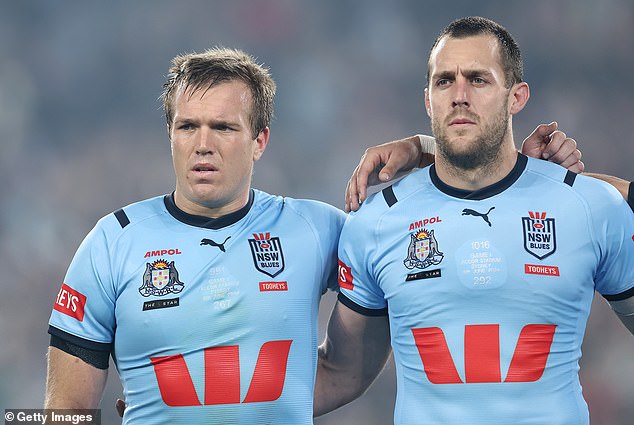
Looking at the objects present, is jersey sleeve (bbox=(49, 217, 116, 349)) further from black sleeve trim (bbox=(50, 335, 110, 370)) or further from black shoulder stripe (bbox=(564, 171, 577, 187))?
black shoulder stripe (bbox=(564, 171, 577, 187))

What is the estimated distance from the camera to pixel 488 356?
3.14m

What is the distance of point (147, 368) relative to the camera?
3.33 metres

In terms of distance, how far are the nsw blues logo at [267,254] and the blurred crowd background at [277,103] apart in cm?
396

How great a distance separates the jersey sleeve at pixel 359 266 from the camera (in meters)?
3.40

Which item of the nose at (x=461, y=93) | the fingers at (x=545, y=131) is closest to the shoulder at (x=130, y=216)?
the nose at (x=461, y=93)

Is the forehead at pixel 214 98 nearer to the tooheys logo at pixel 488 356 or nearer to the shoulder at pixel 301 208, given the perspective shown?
the shoulder at pixel 301 208

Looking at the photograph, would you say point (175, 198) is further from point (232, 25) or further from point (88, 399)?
point (232, 25)

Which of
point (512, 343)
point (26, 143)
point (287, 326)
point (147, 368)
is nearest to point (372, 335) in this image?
point (287, 326)

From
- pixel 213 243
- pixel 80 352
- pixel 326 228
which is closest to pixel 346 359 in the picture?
pixel 326 228

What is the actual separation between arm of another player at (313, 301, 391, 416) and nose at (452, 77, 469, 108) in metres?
0.92

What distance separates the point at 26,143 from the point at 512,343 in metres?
5.61

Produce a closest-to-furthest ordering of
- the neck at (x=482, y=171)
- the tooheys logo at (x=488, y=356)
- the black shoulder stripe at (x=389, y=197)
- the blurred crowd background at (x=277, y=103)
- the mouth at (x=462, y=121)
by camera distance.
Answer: the tooheys logo at (x=488, y=356), the mouth at (x=462, y=121), the neck at (x=482, y=171), the black shoulder stripe at (x=389, y=197), the blurred crowd background at (x=277, y=103)

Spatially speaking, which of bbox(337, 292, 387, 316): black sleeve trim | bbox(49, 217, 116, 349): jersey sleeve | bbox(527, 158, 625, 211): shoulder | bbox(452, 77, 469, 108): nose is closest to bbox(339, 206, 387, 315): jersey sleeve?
bbox(337, 292, 387, 316): black sleeve trim

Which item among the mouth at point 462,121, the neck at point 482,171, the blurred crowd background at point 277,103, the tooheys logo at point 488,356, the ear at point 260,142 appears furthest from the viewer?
the blurred crowd background at point 277,103
